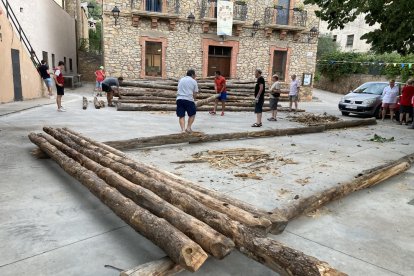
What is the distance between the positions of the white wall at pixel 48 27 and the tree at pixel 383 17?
1518cm

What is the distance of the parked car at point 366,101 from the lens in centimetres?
1441

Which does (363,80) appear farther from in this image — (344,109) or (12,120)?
(12,120)

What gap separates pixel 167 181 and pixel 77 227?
1.15 metres

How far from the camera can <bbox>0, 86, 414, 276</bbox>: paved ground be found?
2.90 m

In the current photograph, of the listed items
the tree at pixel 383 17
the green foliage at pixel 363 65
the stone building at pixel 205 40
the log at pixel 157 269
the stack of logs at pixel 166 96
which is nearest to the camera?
the log at pixel 157 269

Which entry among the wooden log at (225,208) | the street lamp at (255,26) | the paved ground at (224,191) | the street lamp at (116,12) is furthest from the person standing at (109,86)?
the wooden log at (225,208)

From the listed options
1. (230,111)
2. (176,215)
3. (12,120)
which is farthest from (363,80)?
(176,215)

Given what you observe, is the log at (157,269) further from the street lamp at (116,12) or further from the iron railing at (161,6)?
the iron railing at (161,6)

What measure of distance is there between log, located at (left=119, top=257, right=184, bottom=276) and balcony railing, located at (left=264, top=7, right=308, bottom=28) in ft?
68.8

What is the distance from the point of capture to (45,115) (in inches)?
439

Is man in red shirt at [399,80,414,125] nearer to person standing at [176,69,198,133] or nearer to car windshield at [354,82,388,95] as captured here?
car windshield at [354,82,388,95]

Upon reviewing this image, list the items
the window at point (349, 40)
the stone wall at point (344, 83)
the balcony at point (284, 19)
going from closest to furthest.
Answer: the balcony at point (284, 19) < the stone wall at point (344, 83) < the window at point (349, 40)

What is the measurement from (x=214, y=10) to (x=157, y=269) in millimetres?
19986

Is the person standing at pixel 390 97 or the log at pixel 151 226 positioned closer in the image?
the log at pixel 151 226
